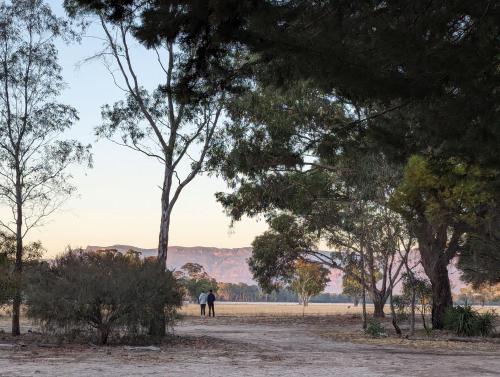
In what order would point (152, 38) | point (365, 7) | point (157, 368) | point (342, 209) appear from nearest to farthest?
point (152, 38) < point (365, 7) < point (157, 368) < point (342, 209)

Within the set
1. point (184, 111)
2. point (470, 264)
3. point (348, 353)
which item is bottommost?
point (348, 353)

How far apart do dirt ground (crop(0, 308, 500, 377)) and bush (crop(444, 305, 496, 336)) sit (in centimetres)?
355

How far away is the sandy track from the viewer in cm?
1038

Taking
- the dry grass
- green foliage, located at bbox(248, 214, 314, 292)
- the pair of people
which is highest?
green foliage, located at bbox(248, 214, 314, 292)

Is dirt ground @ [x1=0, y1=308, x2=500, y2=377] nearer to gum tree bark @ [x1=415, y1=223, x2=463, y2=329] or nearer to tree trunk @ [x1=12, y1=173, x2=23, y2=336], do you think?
tree trunk @ [x1=12, y1=173, x2=23, y2=336]

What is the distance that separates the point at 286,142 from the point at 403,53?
14163mm

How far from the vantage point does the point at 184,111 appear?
72.3ft

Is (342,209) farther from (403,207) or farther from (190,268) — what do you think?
(190,268)

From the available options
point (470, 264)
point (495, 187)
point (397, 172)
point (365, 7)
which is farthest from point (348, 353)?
point (470, 264)

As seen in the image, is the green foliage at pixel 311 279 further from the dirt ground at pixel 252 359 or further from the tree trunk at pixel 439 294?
the dirt ground at pixel 252 359

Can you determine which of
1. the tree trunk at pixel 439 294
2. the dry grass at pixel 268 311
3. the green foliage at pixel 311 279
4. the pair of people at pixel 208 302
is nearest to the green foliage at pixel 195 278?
the dry grass at pixel 268 311

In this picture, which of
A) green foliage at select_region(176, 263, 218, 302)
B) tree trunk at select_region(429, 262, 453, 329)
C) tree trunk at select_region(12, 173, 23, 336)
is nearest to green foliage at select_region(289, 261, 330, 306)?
green foliage at select_region(176, 263, 218, 302)

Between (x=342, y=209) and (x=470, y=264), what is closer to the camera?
(x=342, y=209)

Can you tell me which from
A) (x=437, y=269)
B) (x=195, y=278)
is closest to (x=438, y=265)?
(x=437, y=269)
